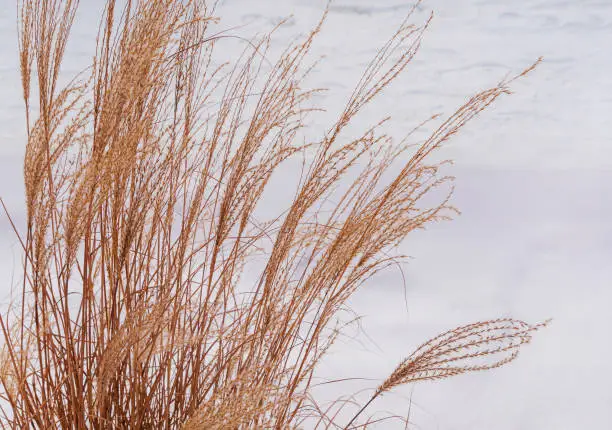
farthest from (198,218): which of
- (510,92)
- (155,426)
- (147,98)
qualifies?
(510,92)

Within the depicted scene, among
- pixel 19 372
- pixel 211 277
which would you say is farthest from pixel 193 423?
pixel 19 372

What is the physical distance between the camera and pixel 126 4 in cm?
126

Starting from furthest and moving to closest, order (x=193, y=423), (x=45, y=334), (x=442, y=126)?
(x=45, y=334), (x=442, y=126), (x=193, y=423)

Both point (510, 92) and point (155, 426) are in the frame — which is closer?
point (510, 92)

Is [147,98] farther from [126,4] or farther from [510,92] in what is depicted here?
[510,92]

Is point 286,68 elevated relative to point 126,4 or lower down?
lower down

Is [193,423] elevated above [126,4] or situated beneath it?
situated beneath

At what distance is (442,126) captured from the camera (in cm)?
112

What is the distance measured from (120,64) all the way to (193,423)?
21.0 inches

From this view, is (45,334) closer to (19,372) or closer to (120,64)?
(19,372)

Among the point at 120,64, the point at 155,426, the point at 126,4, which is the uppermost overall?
the point at 126,4

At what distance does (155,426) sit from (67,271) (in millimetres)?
294

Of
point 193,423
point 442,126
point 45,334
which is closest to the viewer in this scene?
point 193,423

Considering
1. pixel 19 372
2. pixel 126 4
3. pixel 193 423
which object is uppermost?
pixel 126 4
